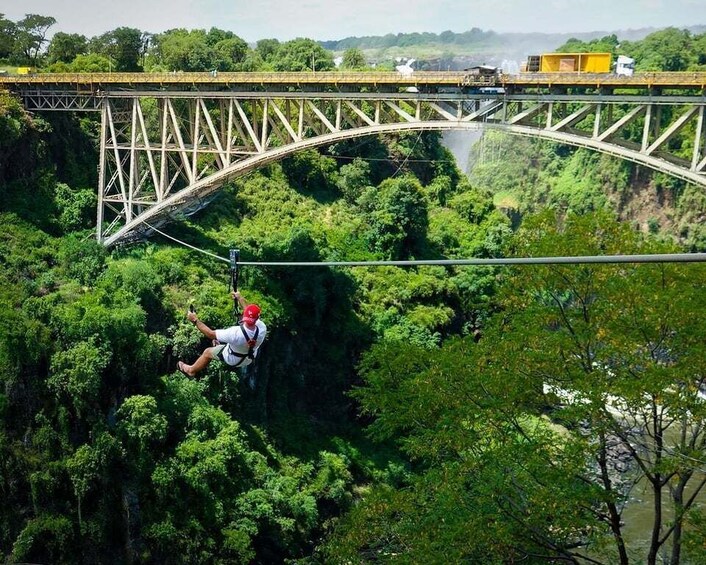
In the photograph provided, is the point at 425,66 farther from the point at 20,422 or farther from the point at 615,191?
the point at 20,422

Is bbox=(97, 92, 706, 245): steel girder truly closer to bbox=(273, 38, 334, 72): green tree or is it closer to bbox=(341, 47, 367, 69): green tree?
bbox=(273, 38, 334, 72): green tree

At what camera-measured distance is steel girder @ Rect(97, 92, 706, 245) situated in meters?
18.8

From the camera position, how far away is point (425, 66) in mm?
85125

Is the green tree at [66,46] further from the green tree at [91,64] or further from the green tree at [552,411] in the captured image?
the green tree at [552,411]

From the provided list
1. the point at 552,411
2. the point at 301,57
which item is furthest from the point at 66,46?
the point at 552,411

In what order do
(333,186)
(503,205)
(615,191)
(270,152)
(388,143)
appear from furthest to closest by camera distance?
(503,205) < (615,191) < (388,143) < (333,186) < (270,152)

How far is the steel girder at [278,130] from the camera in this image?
61.8 ft

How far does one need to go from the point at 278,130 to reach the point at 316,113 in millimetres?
1208

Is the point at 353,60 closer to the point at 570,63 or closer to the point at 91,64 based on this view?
the point at 91,64

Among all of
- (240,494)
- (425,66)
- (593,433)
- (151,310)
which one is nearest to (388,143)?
(151,310)

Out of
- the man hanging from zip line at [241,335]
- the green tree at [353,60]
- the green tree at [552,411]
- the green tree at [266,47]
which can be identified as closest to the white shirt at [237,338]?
the man hanging from zip line at [241,335]

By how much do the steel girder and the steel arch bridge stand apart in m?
0.03

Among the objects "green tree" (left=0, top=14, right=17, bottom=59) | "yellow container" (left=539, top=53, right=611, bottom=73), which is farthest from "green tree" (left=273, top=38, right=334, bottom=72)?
"yellow container" (left=539, top=53, right=611, bottom=73)

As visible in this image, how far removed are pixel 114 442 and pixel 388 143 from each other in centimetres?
2063
